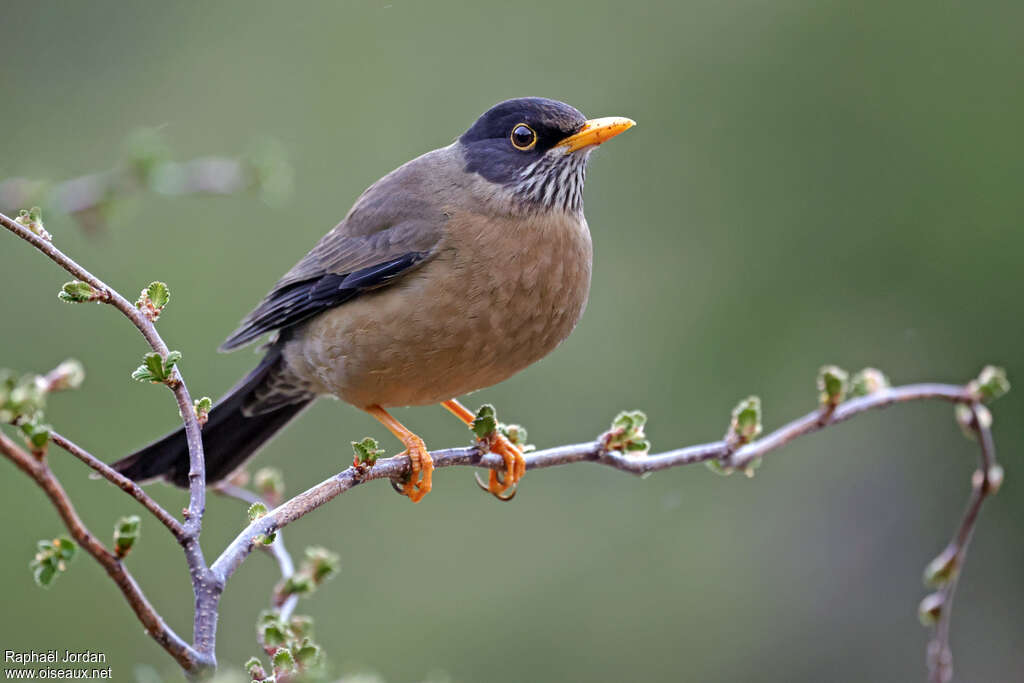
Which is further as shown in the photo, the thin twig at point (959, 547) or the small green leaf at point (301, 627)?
the thin twig at point (959, 547)

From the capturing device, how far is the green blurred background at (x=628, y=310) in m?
7.93

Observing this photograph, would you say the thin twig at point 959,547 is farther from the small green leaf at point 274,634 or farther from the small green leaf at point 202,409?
the small green leaf at point 202,409

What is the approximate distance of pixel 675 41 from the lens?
33.9ft

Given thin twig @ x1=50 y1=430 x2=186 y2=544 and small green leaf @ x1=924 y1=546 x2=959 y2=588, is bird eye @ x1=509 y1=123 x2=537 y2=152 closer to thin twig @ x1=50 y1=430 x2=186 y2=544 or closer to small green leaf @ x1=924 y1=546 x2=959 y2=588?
small green leaf @ x1=924 y1=546 x2=959 y2=588

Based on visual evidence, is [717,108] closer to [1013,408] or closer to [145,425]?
[1013,408]

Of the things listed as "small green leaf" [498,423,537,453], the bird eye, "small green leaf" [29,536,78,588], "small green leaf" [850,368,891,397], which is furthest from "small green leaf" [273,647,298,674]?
the bird eye

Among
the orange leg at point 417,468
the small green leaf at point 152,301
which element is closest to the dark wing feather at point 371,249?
the orange leg at point 417,468

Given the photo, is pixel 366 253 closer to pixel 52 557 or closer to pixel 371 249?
pixel 371 249

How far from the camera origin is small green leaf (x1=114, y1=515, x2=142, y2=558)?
2068mm

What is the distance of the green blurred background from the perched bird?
8.78ft

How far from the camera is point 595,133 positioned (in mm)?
4402

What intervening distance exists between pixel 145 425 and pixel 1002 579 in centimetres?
660

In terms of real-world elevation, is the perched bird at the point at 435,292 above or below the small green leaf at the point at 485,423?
above

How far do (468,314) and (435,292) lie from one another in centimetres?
18
